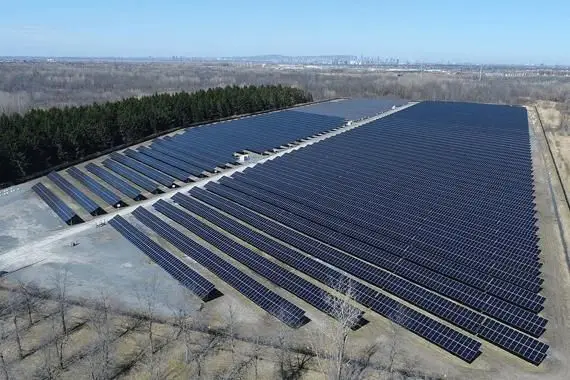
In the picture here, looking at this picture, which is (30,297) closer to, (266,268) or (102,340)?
(102,340)

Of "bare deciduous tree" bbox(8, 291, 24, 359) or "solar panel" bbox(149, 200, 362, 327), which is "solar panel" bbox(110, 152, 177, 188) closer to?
"solar panel" bbox(149, 200, 362, 327)

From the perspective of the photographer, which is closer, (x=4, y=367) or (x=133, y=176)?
(x=4, y=367)

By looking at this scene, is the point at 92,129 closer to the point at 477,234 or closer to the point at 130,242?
the point at 130,242

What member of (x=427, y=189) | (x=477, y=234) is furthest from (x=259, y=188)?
(x=477, y=234)

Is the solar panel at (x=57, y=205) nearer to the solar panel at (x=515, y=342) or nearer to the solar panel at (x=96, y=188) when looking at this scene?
the solar panel at (x=96, y=188)

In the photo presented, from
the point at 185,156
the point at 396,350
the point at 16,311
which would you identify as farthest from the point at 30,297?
the point at 185,156

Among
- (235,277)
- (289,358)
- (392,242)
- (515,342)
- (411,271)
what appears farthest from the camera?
(392,242)
